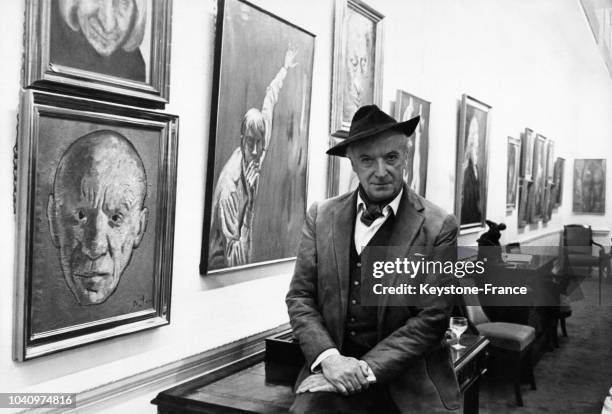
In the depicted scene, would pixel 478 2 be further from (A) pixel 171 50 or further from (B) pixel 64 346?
(B) pixel 64 346

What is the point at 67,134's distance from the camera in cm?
221

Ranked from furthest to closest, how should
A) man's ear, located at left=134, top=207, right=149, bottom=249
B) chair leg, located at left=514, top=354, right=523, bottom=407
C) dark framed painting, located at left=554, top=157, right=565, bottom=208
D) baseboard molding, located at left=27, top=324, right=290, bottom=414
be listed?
1. dark framed painting, located at left=554, top=157, right=565, bottom=208
2. chair leg, located at left=514, top=354, right=523, bottom=407
3. man's ear, located at left=134, top=207, right=149, bottom=249
4. baseboard molding, located at left=27, top=324, right=290, bottom=414

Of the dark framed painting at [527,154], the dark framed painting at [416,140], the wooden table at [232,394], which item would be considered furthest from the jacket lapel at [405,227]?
the dark framed painting at [527,154]

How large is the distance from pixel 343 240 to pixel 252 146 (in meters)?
0.92

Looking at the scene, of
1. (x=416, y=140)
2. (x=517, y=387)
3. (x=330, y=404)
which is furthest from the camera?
(x=517, y=387)

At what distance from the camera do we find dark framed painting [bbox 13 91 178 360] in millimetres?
2105

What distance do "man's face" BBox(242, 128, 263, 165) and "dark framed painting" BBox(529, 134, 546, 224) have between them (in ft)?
15.4

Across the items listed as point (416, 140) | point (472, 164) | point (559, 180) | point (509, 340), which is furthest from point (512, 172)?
point (416, 140)

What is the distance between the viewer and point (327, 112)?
4102 mm

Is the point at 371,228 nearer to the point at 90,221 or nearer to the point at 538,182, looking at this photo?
the point at 90,221

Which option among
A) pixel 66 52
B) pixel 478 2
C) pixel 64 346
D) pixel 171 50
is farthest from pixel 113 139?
pixel 478 2

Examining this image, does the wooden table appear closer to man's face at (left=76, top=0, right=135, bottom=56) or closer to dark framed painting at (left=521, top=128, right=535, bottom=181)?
man's face at (left=76, top=0, right=135, bottom=56)

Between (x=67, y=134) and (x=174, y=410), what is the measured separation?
1268 millimetres

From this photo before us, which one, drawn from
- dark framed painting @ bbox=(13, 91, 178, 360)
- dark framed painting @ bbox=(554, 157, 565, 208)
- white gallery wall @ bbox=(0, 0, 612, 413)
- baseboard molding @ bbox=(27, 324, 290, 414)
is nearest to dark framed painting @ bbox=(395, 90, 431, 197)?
white gallery wall @ bbox=(0, 0, 612, 413)
